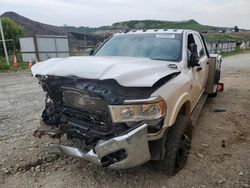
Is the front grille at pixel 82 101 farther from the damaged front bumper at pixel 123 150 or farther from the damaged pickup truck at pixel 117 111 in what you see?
the damaged front bumper at pixel 123 150

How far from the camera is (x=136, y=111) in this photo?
2.37 meters

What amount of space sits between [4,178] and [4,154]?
2.05 ft

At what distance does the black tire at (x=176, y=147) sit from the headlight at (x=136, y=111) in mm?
507

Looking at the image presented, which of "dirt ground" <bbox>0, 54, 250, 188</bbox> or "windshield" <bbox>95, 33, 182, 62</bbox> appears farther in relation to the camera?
"windshield" <bbox>95, 33, 182, 62</bbox>

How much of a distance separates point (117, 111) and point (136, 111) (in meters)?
0.19

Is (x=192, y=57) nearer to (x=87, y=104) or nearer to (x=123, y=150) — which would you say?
(x=87, y=104)

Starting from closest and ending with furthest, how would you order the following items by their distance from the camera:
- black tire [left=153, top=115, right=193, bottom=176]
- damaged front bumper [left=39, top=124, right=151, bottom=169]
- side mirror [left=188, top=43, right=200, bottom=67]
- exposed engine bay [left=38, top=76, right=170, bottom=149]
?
damaged front bumper [left=39, top=124, right=151, bottom=169] → exposed engine bay [left=38, top=76, right=170, bottom=149] → black tire [left=153, top=115, right=193, bottom=176] → side mirror [left=188, top=43, right=200, bottom=67]

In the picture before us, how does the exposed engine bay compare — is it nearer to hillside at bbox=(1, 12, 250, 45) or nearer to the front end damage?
the front end damage

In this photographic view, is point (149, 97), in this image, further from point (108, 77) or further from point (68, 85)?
point (68, 85)

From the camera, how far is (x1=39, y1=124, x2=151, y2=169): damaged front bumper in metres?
2.26

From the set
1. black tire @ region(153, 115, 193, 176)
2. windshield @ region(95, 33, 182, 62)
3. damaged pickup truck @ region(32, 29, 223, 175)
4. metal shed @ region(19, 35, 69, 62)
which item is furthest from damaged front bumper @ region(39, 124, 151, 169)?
metal shed @ region(19, 35, 69, 62)

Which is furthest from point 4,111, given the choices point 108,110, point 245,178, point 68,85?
point 245,178

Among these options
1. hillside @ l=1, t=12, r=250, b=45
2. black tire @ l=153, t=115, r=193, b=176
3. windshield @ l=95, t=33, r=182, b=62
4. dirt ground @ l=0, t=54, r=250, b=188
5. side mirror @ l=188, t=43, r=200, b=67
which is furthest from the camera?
hillside @ l=1, t=12, r=250, b=45

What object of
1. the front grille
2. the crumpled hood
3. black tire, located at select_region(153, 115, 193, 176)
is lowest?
black tire, located at select_region(153, 115, 193, 176)
